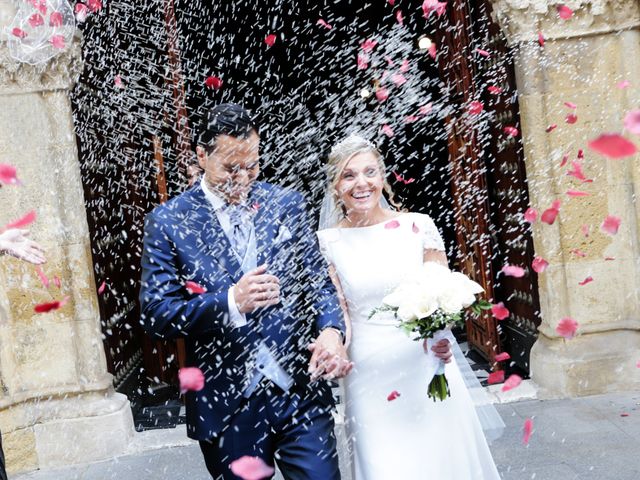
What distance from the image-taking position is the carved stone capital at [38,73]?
5.50 m

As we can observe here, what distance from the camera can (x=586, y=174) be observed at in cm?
577

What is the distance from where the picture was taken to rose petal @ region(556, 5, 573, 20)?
5.68 metres

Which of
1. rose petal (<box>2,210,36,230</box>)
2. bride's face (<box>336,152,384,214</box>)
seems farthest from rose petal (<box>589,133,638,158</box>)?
rose petal (<box>2,210,36,230</box>)

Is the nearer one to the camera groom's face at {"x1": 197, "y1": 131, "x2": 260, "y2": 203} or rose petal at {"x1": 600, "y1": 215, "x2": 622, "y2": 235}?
groom's face at {"x1": 197, "y1": 131, "x2": 260, "y2": 203}

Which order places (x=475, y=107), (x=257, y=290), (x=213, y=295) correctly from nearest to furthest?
(x=257, y=290) → (x=213, y=295) → (x=475, y=107)

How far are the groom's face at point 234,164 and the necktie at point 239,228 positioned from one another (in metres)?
0.04

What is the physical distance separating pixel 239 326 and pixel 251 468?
505 millimetres

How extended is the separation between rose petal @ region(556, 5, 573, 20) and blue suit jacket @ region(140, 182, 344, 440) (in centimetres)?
366

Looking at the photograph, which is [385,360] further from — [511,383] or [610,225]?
[610,225]

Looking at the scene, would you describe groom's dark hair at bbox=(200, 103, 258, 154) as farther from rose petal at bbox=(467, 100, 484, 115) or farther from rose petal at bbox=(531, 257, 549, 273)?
rose petal at bbox=(467, 100, 484, 115)

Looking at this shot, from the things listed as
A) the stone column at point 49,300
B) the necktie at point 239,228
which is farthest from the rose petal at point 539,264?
Answer: the necktie at point 239,228

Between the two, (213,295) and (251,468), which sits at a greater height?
(213,295)

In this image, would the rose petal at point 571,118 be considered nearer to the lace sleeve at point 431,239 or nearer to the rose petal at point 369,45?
the lace sleeve at point 431,239

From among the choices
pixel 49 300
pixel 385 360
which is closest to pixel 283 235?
pixel 385 360
